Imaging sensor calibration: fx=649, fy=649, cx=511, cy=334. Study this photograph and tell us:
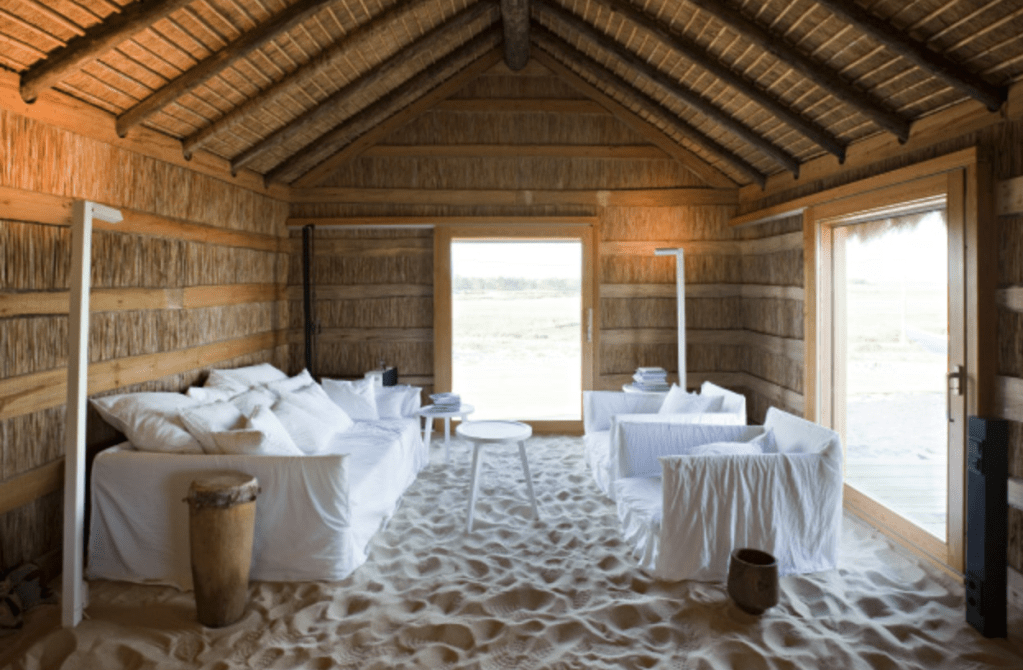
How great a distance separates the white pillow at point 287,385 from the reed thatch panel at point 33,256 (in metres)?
1.59

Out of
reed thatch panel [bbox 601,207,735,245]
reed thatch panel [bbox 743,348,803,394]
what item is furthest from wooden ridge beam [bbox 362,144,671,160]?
reed thatch panel [bbox 743,348,803,394]

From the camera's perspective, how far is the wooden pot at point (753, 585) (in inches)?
109

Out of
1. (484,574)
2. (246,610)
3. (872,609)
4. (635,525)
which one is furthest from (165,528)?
(872,609)

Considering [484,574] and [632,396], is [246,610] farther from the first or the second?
[632,396]

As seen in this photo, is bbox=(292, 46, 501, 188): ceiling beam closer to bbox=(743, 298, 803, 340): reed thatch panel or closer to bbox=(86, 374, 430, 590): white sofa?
bbox=(743, 298, 803, 340): reed thatch panel

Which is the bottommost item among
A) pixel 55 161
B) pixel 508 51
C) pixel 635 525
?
pixel 635 525

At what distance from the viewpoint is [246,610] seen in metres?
2.92

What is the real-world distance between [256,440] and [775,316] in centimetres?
433

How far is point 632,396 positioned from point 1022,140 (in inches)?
115

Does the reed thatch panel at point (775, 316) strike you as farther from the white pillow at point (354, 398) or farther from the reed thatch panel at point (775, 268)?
the white pillow at point (354, 398)

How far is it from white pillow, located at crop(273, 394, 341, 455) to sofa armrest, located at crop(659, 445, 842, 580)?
216cm

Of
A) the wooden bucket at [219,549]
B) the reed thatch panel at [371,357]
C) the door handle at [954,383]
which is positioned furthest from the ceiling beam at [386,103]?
the door handle at [954,383]

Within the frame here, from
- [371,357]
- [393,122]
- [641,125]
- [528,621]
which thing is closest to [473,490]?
[528,621]

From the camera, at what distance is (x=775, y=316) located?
18.4ft
